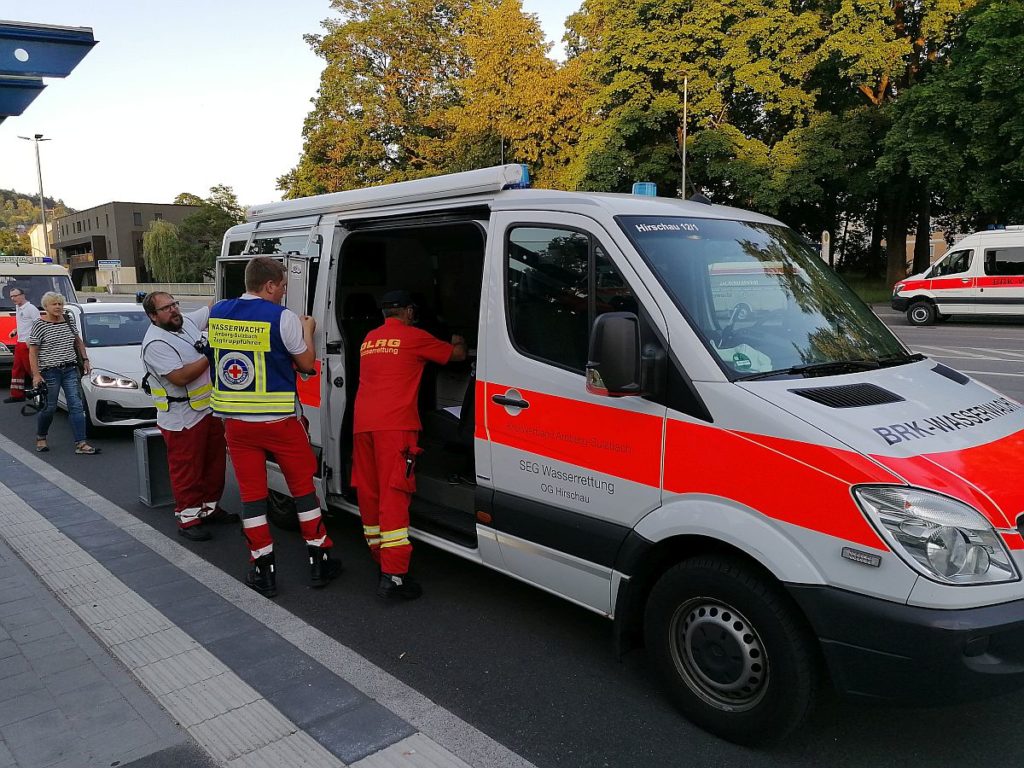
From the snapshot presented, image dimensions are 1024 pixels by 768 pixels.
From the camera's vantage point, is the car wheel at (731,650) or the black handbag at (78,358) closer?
the car wheel at (731,650)

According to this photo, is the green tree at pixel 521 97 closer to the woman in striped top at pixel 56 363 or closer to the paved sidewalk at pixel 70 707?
the woman in striped top at pixel 56 363

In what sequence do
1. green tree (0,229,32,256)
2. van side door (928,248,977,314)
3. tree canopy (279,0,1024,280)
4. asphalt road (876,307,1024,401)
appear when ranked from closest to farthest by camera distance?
asphalt road (876,307,1024,401) < van side door (928,248,977,314) < tree canopy (279,0,1024,280) < green tree (0,229,32,256)

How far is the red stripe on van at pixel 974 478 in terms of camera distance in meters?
2.47

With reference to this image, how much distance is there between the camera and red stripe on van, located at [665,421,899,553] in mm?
2486

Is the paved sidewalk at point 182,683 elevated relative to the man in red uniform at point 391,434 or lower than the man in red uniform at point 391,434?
lower

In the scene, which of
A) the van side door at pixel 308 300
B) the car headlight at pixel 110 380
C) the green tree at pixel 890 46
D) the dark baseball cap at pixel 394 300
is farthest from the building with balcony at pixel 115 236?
the dark baseball cap at pixel 394 300

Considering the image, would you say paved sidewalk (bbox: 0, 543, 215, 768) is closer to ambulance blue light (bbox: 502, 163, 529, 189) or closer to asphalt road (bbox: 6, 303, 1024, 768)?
asphalt road (bbox: 6, 303, 1024, 768)

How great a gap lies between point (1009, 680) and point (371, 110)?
39.5 meters

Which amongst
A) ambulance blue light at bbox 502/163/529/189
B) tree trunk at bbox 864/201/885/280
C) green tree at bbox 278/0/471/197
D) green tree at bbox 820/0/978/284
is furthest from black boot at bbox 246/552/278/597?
tree trunk at bbox 864/201/885/280

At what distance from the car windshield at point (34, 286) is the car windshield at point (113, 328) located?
4252mm

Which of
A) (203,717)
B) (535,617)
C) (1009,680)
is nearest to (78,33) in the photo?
(203,717)

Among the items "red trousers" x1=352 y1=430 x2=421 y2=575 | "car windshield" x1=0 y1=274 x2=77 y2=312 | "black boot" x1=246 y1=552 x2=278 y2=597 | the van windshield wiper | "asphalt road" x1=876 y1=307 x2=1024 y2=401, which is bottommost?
"black boot" x1=246 y1=552 x2=278 y2=597

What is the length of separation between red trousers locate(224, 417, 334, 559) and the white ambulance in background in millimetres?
20507

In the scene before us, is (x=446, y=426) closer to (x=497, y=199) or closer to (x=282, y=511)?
(x=282, y=511)
